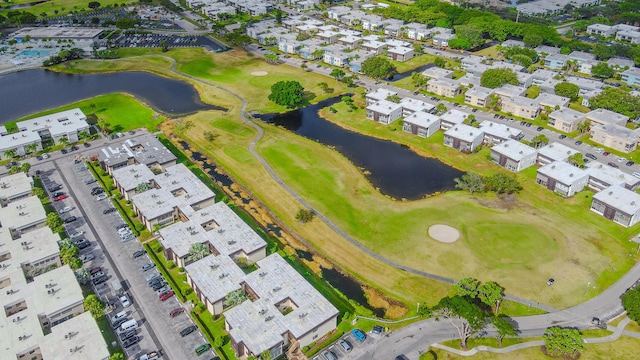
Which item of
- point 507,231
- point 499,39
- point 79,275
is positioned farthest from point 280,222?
Result: point 499,39

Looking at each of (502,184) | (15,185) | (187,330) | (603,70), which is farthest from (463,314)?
(603,70)

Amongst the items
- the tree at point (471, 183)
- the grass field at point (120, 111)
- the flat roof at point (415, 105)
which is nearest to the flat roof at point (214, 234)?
the tree at point (471, 183)

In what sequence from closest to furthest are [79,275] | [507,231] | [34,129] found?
1. [79,275]
2. [507,231]
3. [34,129]

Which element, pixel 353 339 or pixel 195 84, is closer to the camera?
pixel 353 339

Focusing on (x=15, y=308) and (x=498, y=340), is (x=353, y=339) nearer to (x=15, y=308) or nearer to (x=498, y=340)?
(x=498, y=340)

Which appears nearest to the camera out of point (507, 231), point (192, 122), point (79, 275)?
point (79, 275)

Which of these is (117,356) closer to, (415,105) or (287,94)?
(287,94)

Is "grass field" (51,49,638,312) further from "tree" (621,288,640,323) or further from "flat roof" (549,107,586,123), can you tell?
"flat roof" (549,107,586,123)
